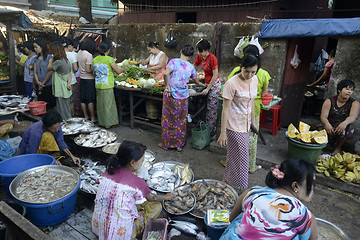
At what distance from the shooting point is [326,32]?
511 cm

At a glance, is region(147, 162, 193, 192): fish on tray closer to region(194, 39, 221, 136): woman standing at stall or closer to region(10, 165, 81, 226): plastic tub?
region(10, 165, 81, 226): plastic tub

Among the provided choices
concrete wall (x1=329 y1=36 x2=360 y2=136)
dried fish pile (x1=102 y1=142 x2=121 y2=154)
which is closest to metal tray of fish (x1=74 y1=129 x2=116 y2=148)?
dried fish pile (x1=102 y1=142 x2=121 y2=154)

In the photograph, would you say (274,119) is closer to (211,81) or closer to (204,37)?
(211,81)

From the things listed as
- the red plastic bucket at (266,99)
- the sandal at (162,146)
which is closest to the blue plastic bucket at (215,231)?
the red plastic bucket at (266,99)

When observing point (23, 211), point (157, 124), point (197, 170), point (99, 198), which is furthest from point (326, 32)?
point (23, 211)

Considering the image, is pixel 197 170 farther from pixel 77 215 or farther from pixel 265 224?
Result: pixel 265 224

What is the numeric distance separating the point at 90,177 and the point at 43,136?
976mm

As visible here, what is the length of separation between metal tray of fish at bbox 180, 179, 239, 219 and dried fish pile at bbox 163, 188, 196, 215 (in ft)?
0.27

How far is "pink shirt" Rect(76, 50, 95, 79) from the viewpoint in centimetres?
609

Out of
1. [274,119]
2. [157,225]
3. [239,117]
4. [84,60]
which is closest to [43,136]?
[157,225]

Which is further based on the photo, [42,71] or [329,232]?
[42,71]

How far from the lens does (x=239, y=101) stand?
11.4 feet

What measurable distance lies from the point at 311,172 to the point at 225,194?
1.86 meters

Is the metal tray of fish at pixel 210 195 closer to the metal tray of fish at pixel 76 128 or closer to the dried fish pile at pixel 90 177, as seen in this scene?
the dried fish pile at pixel 90 177
